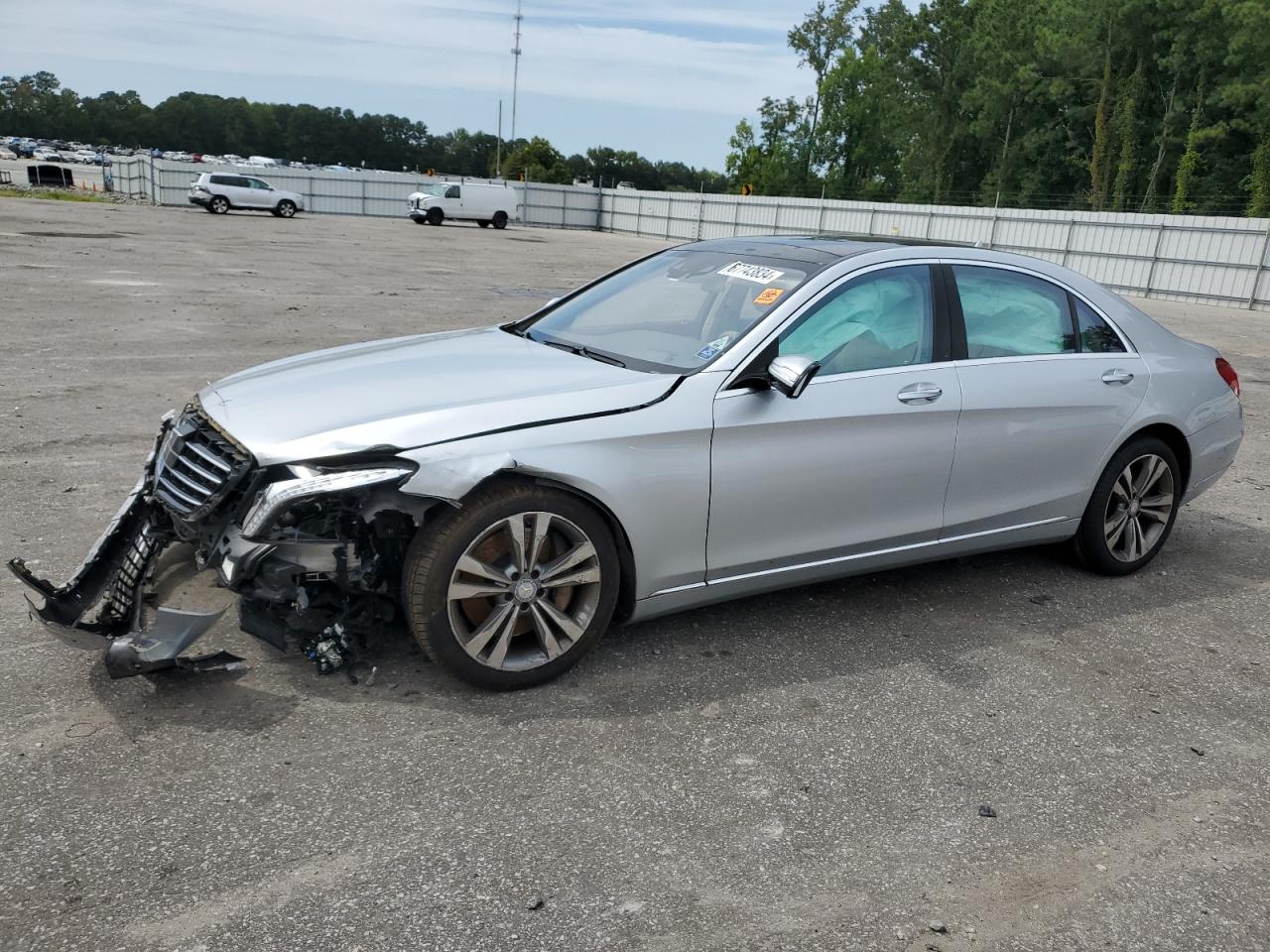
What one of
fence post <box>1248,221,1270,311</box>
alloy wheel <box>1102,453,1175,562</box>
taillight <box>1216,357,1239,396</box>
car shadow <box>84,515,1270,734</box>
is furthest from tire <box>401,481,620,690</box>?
fence post <box>1248,221,1270,311</box>

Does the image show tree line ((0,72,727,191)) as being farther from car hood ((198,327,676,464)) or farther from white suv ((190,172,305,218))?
car hood ((198,327,676,464))

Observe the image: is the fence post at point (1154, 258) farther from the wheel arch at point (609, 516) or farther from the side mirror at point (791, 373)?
the wheel arch at point (609, 516)

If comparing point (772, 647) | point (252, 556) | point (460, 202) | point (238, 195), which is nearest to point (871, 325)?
point (772, 647)

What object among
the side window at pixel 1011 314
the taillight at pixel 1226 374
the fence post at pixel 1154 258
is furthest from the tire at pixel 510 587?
the fence post at pixel 1154 258

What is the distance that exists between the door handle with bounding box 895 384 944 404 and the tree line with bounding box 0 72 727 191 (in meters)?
141

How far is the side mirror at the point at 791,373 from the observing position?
12.4 feet

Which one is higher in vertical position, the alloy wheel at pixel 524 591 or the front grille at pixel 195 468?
the front grille at pixel 195 468

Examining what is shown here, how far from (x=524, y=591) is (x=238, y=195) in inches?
1647

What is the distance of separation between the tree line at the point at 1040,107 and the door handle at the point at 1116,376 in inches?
1609

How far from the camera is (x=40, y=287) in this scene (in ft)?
46.3

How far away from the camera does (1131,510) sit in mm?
5145

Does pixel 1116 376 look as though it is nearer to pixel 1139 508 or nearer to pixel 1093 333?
pixel 1093 333

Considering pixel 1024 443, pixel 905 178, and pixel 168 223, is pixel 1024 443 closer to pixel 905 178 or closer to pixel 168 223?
pixel 168 223

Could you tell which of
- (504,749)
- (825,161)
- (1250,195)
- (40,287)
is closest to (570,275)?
(40,287)
